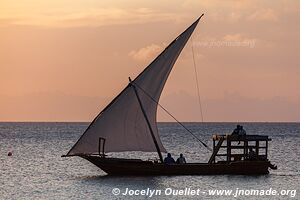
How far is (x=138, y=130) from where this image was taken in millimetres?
54625

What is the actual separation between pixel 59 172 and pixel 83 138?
37.2ft

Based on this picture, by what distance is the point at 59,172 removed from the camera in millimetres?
64312

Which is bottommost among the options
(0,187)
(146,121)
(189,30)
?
(0,187)

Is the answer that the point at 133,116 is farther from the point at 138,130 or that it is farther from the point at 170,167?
the point at 170,167

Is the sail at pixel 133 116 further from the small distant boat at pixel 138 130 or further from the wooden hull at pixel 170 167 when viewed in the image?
the wooden hull at pixel 170 167

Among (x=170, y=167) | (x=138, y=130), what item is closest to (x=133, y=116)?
(x=138, y=130)

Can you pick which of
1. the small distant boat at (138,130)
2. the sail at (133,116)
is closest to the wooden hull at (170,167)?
the small distant boat at (138,130)

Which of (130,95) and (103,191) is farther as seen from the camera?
(130,95)

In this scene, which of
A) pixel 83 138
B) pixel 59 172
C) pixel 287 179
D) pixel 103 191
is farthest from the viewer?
pixel 59 172

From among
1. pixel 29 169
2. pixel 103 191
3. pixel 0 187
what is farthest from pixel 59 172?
pixel 103 191

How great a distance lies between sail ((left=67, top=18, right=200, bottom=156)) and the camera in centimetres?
5378

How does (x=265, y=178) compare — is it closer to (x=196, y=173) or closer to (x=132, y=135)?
(x=196, y=173)

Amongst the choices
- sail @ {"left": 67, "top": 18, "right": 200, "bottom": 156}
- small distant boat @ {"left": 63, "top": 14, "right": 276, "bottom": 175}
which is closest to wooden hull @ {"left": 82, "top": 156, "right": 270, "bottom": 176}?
small distant boat @ {"left": 63, "top": 14, "right": 276, "bottom": 175}

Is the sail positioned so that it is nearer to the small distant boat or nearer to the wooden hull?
the small distant boat
